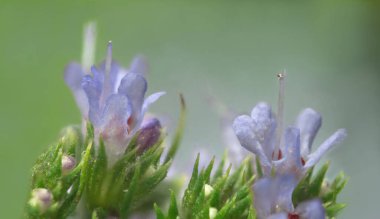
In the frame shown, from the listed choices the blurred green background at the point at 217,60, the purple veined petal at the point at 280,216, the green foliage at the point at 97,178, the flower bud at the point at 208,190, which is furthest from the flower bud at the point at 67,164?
the blurred green background at the point at 217,60

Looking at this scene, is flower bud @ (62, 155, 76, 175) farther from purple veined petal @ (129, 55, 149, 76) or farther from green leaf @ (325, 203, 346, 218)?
green leaf @ (325, 203, 346, 218)

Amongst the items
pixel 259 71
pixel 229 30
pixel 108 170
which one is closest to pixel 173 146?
A: pixel 108 170

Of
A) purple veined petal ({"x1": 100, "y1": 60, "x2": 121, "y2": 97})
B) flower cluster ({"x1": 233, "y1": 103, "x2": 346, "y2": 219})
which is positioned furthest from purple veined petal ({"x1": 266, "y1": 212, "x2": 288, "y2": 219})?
purple veined petal ({"x1": 100, "y1": 60, "x2": 121, "y2": 97})

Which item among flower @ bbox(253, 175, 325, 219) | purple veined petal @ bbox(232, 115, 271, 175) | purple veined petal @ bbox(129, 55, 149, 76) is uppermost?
purple veined petal @ bbox(129, 55, 149, 76)

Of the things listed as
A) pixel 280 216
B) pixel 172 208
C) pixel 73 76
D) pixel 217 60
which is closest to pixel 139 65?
pixel 73 76

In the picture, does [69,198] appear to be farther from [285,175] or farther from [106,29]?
[106,29]

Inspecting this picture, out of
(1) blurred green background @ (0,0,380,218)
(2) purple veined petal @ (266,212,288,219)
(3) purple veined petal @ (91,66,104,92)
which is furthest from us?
(1) blurred green background @ (0,0,380,218)
